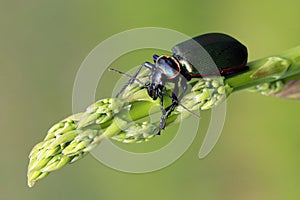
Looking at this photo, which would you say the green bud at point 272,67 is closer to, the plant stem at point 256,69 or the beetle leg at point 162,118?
the plant stem at point 256,69

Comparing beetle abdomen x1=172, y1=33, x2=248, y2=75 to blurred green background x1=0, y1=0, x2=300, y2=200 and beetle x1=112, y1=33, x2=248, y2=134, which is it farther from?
blurred green background x1=0, y1=0, x2=300, y2=200

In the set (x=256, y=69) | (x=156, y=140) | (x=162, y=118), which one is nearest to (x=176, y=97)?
(x=162, y=118)

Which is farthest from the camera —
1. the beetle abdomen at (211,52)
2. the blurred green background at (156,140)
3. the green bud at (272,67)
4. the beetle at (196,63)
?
the blurred green background at (156,140)

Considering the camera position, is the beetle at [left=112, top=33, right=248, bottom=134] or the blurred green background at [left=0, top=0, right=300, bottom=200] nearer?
the beetle at [left=112, top=33, right=248, bottom=134]

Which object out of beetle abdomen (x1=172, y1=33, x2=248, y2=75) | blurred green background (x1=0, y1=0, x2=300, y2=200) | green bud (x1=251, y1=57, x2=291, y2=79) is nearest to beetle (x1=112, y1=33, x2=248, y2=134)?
beetle abdomen (x1=172, y1=33, x2=248, y2=75)

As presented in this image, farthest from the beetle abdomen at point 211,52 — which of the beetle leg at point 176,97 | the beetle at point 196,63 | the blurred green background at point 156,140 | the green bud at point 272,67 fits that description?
the blurred green background at point 156,140

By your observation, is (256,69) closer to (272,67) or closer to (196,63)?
(272,67)

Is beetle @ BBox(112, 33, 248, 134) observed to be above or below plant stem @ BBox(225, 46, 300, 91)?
above
